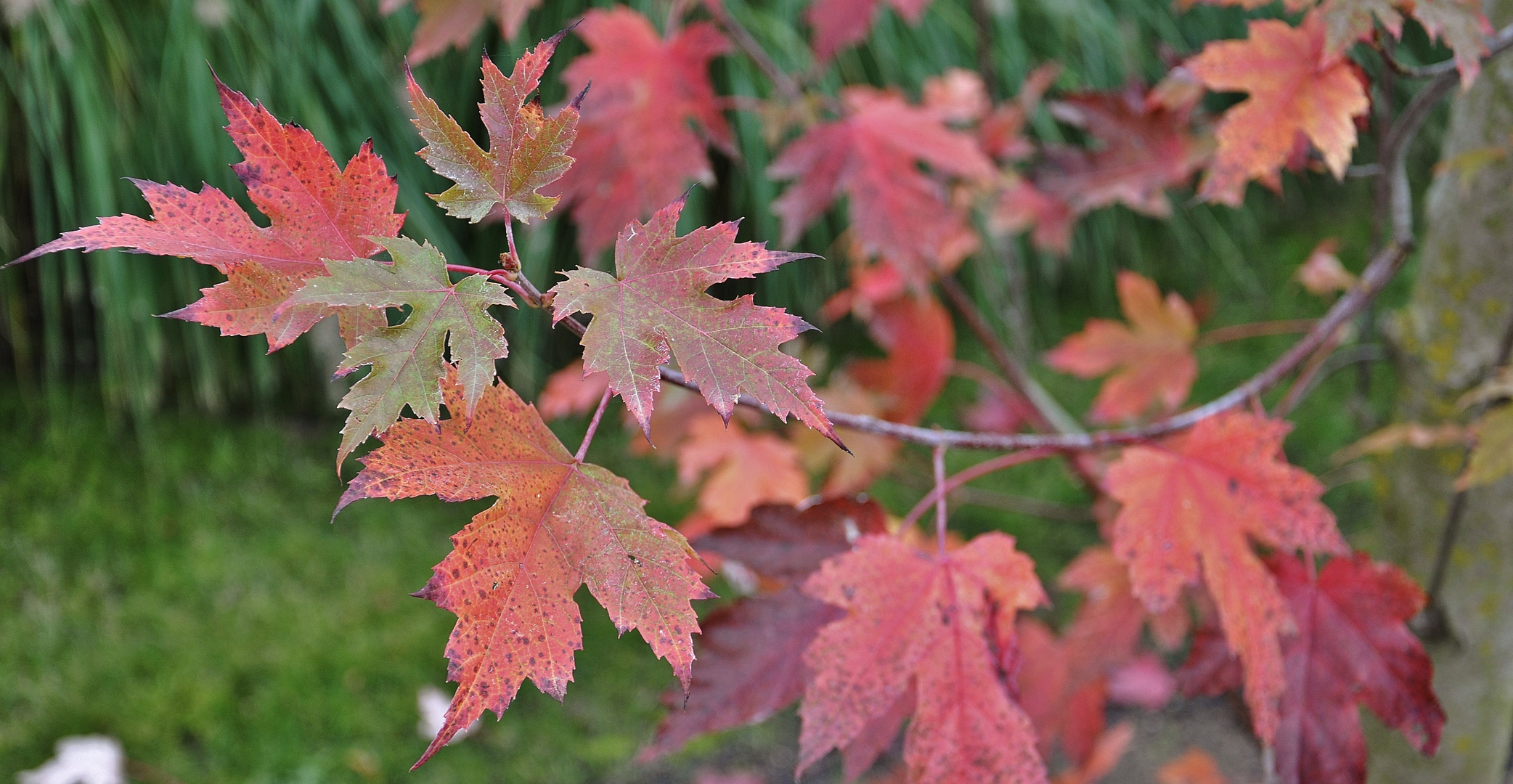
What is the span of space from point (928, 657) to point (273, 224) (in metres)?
0.38

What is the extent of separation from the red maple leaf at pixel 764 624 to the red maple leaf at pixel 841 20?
55cm

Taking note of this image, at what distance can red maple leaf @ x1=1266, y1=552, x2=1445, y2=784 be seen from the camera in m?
0.60

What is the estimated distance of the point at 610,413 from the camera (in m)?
2.03

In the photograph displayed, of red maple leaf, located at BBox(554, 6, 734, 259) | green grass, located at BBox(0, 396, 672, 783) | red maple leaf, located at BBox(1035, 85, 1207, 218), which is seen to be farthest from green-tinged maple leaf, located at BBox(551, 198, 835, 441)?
green grass, located at BBox(0, 396, 672, 783)

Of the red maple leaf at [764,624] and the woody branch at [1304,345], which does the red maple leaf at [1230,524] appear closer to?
the woody branch at [1304,345]

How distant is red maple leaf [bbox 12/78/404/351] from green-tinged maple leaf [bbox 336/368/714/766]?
60mm

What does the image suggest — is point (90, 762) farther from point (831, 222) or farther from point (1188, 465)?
point (831, 222)

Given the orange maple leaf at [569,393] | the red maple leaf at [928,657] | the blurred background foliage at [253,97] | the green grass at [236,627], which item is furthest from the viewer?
the blurred background foliage at [253,97]

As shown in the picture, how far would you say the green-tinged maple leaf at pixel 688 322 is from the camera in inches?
14.7

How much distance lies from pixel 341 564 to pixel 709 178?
1273 millimetres

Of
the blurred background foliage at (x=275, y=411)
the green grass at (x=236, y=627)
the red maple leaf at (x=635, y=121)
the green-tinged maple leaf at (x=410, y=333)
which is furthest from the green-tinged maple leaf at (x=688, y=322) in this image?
the green grass at (x=236, y=627)

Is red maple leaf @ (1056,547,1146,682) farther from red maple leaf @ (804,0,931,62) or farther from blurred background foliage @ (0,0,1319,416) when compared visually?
blurred background foliage @ (0,0,1319,416)

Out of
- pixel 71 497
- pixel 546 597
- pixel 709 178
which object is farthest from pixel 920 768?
pixel 71 497

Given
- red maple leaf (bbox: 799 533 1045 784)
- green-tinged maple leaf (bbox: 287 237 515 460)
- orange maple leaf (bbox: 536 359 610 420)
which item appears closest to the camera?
green-tinged maple leaf (bbox: 287 237 515 460)
